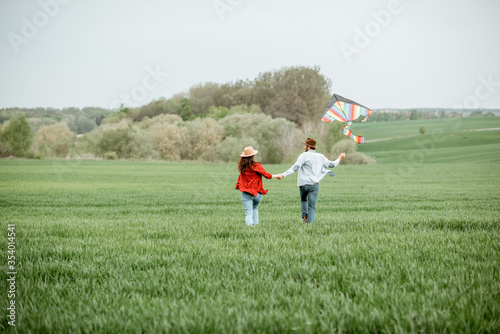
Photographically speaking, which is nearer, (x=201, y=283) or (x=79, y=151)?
(x=201, y=283)

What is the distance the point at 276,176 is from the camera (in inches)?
383

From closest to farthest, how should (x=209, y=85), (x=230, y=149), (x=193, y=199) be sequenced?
(x=193, y=199) → (x=230, y=149) → (x=209, y=85)

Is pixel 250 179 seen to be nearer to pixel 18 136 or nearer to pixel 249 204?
pixel 249 204

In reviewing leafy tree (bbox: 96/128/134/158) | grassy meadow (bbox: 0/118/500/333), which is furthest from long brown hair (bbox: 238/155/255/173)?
leafy tree (bbox: 96/128/134/158)

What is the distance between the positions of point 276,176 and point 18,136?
8513 cm

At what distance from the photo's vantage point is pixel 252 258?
6.00 meters

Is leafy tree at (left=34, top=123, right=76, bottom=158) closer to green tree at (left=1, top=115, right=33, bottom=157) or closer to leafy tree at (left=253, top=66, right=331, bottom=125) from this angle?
green tree at (left=1, top=115, right=33, bottom=157)

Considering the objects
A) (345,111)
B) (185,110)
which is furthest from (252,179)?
(185,110)

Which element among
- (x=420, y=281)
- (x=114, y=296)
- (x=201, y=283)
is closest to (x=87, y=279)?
(x=114, y=296)

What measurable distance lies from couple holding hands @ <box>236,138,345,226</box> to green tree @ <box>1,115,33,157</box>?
3259 inches

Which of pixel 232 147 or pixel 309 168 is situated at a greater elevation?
pixel 232 147

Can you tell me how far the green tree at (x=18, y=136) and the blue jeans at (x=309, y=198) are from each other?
272 feet

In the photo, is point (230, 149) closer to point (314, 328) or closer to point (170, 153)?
point (170, 153)

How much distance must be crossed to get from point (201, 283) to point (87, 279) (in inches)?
63.5
